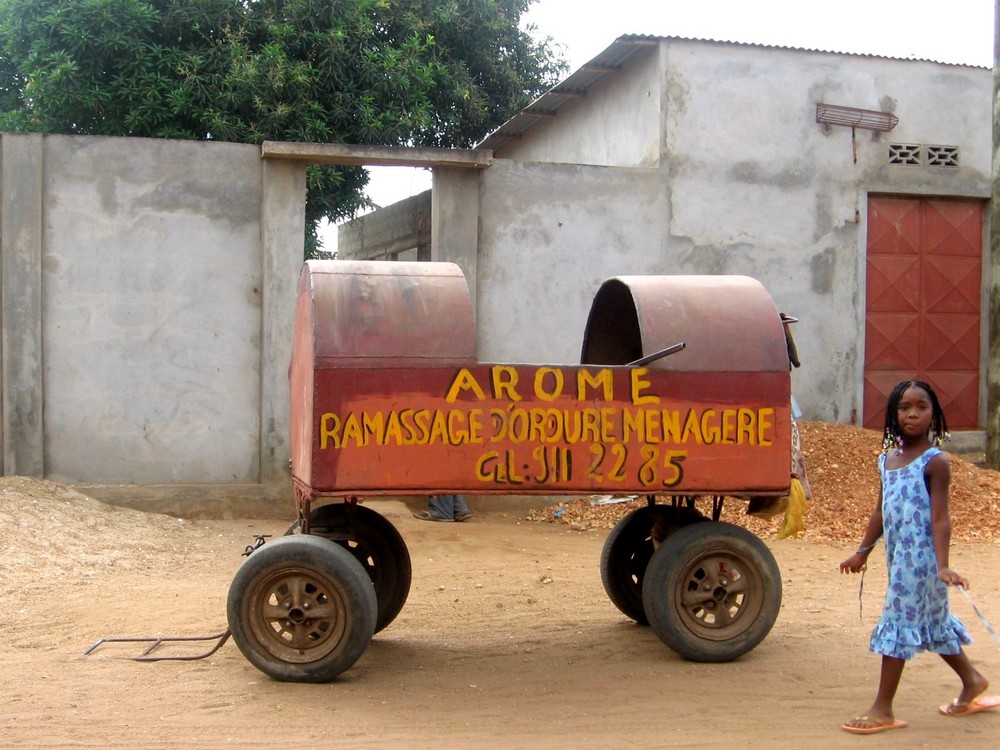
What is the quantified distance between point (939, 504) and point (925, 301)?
29.2 ft

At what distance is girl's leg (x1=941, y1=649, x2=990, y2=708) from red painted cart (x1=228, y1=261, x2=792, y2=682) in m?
1.05

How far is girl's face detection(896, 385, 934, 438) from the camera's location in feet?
15.3

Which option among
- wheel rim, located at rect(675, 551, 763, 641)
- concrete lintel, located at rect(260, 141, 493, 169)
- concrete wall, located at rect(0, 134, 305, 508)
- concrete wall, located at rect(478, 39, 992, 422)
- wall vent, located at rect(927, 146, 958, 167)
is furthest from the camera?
wall vent, located at rect(927, 146, 958, 167)

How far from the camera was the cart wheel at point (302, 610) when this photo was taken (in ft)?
Result: 17.1

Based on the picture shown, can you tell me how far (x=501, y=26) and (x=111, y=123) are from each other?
20.9 feet

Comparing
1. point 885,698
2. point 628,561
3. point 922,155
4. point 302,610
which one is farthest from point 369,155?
point 885,698

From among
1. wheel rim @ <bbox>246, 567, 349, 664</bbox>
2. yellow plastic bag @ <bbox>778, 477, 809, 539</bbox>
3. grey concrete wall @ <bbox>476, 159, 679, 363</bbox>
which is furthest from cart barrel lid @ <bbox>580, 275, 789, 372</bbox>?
grey concrete wall @ <bbox>476, 159, 679, 363</bbox>

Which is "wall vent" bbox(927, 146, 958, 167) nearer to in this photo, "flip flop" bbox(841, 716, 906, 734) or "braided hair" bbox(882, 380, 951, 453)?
"braided hair" bbox(882, 380, 951, 453)

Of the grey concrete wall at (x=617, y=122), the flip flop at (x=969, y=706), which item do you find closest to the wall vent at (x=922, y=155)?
the grey concrete wall at (x=617, y=122)

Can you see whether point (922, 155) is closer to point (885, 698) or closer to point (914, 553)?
point (914, 553)

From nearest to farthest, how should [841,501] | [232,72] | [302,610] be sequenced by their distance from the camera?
[302,610]
[841,501]
[232,72]

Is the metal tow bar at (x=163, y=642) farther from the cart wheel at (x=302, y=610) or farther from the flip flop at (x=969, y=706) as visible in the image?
the flip flop at (x=969, y=706)

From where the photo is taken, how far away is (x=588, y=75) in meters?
13.4

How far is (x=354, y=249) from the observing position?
741 inches
